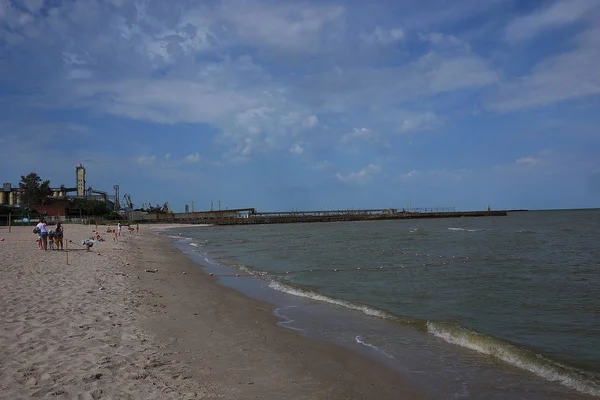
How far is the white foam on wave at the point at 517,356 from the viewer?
6.69 metres

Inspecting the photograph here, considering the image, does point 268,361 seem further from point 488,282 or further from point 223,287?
point 488,282

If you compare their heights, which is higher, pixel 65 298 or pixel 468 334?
pixel 65 298

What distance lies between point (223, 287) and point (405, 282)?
6.52 metres

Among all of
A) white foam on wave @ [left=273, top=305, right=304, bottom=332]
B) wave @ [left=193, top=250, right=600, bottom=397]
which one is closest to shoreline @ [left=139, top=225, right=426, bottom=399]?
white foam on wave @ [left=273, top=305, right=304, bottom=332]

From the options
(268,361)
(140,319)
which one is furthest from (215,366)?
(140,319)

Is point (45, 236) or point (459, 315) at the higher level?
point (45, 236)

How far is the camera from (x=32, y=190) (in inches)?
3255

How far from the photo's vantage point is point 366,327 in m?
9.97

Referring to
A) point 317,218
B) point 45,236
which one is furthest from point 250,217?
point 45,236

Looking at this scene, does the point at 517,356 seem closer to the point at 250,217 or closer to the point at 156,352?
the point at 156,352

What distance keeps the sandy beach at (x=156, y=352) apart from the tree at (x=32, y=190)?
267 feet

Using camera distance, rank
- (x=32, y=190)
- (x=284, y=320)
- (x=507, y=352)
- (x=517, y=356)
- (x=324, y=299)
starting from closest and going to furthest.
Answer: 1. (x=517, y=356)
2. (x=507, y=352)
3. (x=284, y=320)
4. (x=324, y=299)
5. (x=32, y=190)

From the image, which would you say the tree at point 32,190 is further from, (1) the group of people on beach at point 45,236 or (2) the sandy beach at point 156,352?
(2) the sandy beach at point 156,352

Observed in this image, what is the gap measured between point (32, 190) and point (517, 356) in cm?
9194
